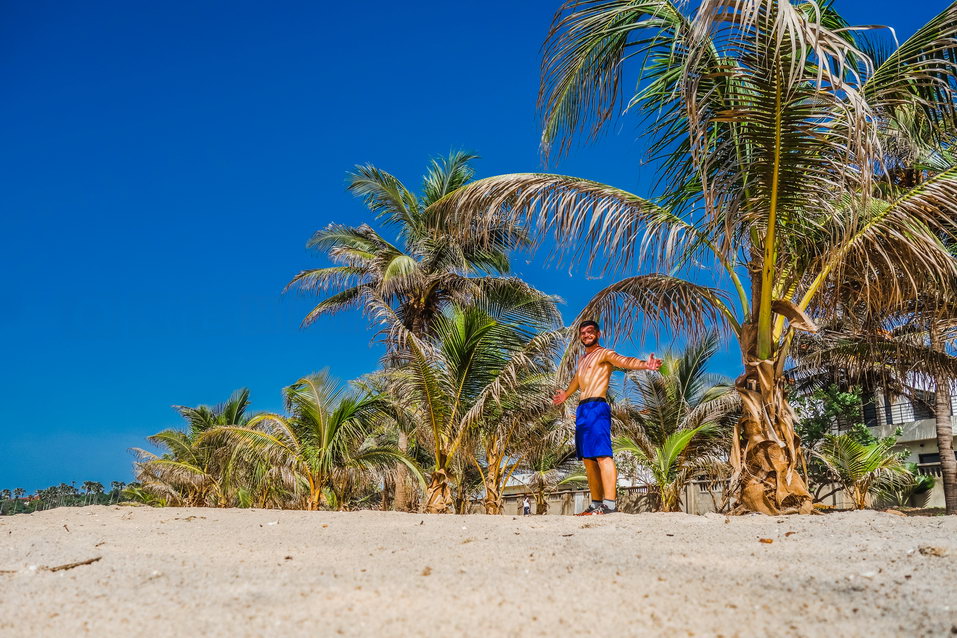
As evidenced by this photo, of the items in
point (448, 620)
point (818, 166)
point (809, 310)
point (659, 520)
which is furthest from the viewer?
point (809, 310)

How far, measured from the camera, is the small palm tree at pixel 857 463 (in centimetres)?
1182

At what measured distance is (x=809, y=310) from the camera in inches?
262

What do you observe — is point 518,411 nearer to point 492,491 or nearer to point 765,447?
point 492,491

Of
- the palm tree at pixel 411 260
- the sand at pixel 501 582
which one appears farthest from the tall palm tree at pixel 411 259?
the sand at pixel 501 582

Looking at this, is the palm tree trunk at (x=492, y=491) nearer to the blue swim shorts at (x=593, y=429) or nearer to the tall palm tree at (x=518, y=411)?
the tall palm tree at (x=518, y=411)

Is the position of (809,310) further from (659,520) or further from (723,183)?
(659,520)

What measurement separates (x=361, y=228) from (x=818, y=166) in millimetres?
12720

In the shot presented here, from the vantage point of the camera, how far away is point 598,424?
542 centimetres

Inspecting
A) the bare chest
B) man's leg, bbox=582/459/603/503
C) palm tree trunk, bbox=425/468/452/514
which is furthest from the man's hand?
palm tree trunk, bbox=425/468/452/514

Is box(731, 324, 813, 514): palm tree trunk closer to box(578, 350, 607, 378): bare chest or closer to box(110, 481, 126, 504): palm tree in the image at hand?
box(578, 350, 607, 378): bare chest

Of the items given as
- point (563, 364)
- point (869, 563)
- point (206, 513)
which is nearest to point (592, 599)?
point (869, 563)

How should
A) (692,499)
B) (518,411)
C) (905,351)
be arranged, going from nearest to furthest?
(518,411) < (905,351) < (692,499)

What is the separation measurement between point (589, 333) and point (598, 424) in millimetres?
893

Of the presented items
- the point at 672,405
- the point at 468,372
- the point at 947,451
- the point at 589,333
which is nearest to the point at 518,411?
the point at 468,372
